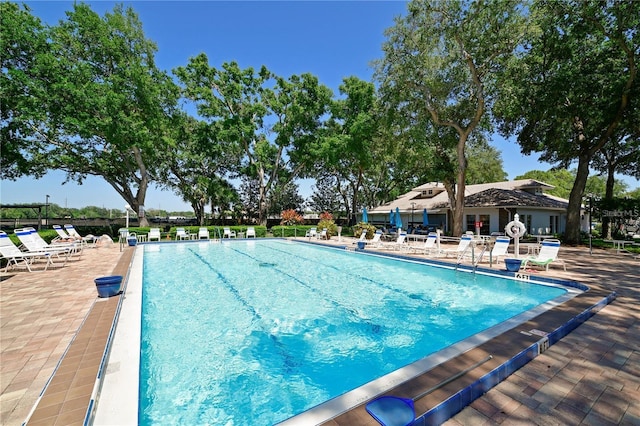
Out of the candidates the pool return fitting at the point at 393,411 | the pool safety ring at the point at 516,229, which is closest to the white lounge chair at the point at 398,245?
the pool safety ring at the point at 516,229

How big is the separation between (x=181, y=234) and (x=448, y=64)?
20623 mm

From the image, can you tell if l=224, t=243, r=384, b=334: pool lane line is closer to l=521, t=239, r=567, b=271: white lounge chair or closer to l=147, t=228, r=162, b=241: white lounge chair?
l=521, t=239, r=567, b=271: white lounge chair

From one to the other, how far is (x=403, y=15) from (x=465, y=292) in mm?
16950

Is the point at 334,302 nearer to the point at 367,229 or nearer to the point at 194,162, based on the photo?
the point at 367,229

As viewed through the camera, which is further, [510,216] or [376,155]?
[376,155]

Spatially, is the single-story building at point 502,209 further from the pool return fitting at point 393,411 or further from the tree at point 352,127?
the pool return fitting at point 393,411

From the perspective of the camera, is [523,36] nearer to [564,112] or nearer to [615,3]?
[615,3]

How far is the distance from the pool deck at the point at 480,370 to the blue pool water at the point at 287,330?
79 cm

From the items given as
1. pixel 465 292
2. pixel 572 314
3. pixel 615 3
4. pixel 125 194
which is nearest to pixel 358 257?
pixel 465 292

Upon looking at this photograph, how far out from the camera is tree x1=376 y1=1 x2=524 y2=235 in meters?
15.4

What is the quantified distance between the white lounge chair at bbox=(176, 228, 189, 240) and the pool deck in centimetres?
1504

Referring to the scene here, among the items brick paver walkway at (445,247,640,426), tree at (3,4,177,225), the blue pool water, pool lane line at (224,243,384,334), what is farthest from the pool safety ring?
tree at (3,4,177,225)

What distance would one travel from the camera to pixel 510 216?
2094 centimetres

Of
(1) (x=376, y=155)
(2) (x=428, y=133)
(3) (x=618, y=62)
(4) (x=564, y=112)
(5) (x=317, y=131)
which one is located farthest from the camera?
(5) (x=317, y=131)
